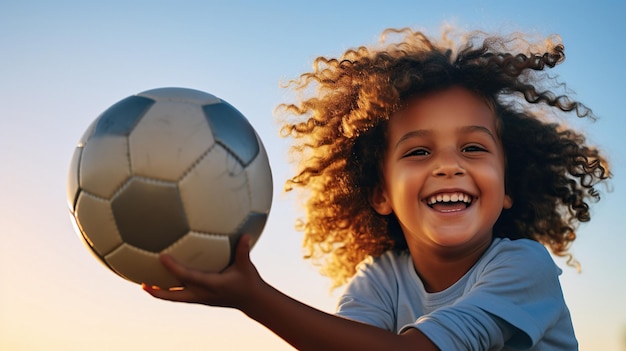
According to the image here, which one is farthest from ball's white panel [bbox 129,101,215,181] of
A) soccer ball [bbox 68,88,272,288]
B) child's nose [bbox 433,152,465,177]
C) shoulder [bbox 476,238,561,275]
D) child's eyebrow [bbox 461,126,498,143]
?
shoulder [bbox 476,238,561,275]

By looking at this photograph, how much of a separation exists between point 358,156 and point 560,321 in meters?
1.94

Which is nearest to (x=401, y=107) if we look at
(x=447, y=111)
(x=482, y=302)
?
(x=447, y=111)

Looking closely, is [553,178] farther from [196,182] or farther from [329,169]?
[196,182]

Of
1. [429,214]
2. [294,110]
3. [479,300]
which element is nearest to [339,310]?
[429,214]

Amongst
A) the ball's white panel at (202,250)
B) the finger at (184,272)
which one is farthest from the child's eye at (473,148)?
the finger at (184,272)

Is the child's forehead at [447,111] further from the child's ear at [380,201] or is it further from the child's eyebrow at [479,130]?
the child's ear at [380,201]

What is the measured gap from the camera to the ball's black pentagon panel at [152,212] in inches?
132

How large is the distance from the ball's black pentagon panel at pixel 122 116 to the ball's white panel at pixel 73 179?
15 centimetres

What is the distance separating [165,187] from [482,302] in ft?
6.41

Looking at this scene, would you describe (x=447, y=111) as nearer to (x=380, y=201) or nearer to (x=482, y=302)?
(x=380, y=201)

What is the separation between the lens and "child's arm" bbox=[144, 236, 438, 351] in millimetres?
3461

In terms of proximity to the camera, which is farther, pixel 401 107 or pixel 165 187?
pixel 401 107

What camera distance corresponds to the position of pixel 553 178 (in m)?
6.03

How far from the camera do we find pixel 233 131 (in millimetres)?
3643
